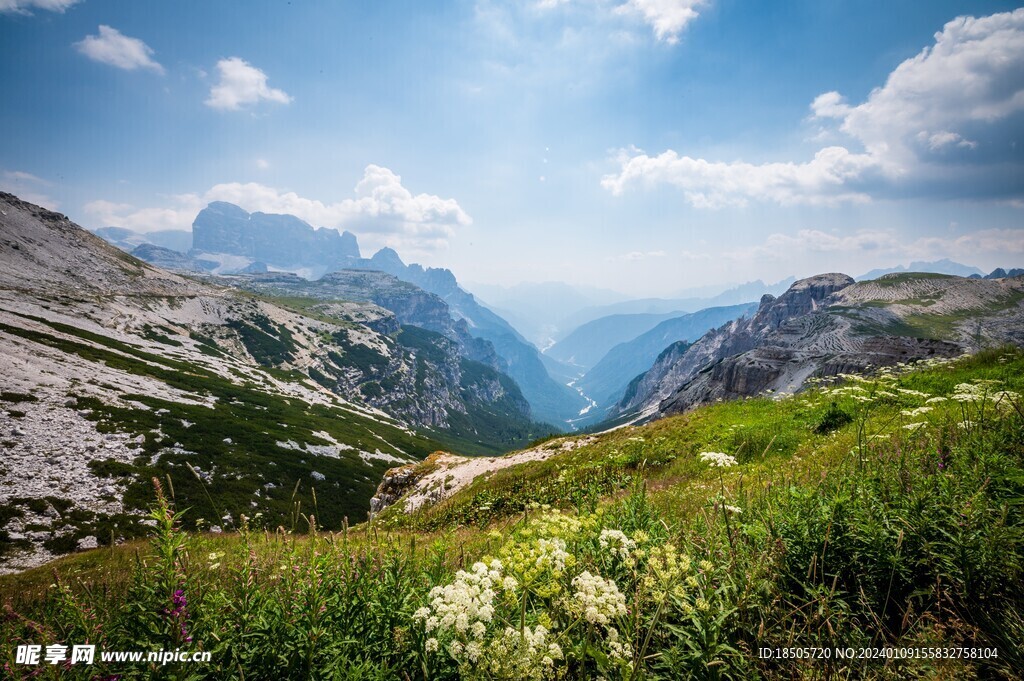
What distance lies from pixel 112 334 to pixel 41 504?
102m

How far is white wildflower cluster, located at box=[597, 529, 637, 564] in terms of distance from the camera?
4.03 m

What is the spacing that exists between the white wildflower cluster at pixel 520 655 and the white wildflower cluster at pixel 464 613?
0.15m

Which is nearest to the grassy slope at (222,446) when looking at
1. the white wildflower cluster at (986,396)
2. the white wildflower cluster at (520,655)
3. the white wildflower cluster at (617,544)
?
the white wildflower cluster at (617,544)

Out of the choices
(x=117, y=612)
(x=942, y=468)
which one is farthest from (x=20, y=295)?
(x=942, y=468)

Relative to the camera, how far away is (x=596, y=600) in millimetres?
2955

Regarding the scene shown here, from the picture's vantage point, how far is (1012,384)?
11867 mm

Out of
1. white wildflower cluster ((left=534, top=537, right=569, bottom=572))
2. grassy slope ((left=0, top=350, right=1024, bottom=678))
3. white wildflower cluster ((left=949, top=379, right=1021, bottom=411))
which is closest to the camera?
grassy slope ((left=0, top=350, right=1024, bottom=678))

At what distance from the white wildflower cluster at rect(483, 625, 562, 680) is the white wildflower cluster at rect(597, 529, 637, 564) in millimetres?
1338

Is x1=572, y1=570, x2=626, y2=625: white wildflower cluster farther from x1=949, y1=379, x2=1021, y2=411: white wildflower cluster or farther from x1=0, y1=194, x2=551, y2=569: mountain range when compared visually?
x1=949, y1=379, x2=1021, y2=411: white wildflower cluster

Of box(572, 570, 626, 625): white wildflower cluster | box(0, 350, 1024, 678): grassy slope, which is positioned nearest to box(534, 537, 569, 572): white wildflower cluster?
box(572, 570, 626, 625): white wildflower cluster

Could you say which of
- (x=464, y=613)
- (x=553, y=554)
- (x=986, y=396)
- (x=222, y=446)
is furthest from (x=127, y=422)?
(x=986, y=396)

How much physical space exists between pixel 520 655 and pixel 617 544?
6.02 feet

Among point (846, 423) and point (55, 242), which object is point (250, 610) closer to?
point (846, 423)

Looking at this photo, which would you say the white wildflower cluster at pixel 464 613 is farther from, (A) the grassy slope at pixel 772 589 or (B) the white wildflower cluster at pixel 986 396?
(B) the white wildflower cluster at pixel 986 396
